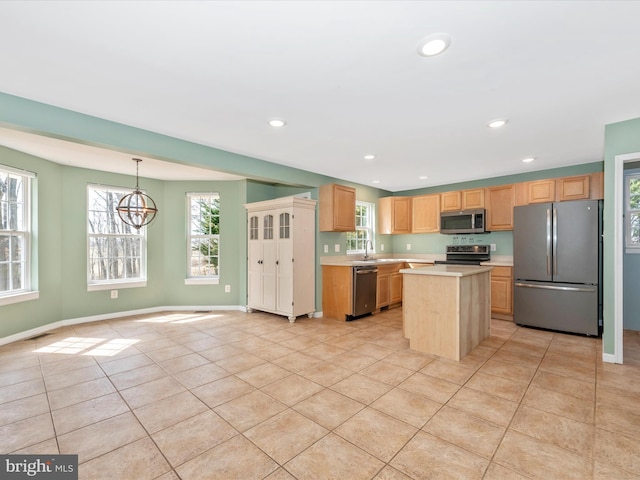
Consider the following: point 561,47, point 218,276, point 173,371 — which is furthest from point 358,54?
point 218,276

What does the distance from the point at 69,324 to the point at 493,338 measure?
6.14 meters

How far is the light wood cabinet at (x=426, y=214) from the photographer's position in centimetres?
591

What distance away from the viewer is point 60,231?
445 centimetres

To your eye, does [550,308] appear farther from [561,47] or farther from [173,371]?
[173,371]

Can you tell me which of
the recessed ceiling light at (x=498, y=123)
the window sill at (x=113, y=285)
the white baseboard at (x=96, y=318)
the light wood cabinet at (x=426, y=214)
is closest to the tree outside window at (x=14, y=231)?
the white baseboard at (x=96, y=318)

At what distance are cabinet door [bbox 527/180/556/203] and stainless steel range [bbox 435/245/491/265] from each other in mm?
1115

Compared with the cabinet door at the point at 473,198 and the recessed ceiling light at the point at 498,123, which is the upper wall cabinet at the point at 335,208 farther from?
the recessed ceiling light at the point at 498,123

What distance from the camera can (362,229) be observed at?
20.7ft

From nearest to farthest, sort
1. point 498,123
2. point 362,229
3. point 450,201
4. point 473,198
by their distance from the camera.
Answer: point 498,123
point 473,198
point 450,201
point 362,229

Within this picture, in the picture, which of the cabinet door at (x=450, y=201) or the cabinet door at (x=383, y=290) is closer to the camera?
the cabinet door at (x=383, y=290)

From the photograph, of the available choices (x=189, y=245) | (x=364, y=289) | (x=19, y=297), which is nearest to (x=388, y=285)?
(x=364, y=289)

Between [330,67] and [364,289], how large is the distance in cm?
360

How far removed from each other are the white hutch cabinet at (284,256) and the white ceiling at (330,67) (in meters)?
1.53

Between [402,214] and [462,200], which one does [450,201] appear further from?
[402,214]
